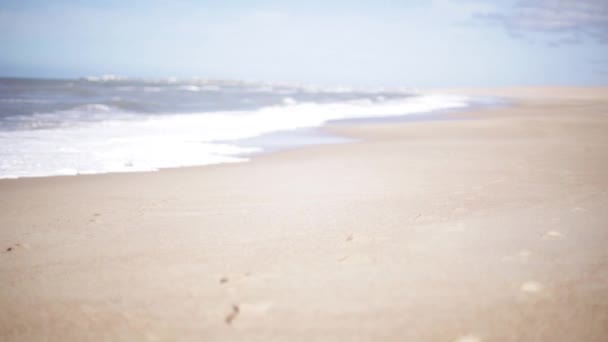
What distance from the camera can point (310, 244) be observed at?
9.50ft

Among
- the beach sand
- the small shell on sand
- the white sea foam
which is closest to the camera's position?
the beach sand

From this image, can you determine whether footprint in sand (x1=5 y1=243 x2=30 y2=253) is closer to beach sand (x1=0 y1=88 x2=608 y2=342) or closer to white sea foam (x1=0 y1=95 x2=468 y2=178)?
beach sand (x1=0 y1=88 x2=608 y2=342)

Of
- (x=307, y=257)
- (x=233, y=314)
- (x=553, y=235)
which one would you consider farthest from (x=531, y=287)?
(x=233, y=314)

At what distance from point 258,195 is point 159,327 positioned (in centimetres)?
241

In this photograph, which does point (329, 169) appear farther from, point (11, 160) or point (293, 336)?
point (11, 160)

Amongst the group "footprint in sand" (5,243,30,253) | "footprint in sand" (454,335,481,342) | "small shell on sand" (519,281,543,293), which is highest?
"footprint in sand" (5,243,30,253)

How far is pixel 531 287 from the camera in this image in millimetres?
2230

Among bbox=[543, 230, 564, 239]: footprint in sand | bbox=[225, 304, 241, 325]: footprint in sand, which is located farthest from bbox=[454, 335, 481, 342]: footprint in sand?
bbox=[543, 230, 564, 239]: footprint in sand

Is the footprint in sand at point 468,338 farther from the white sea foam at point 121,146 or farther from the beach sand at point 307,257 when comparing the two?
the white sea foam at point 121,146

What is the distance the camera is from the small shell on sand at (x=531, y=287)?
2201 mm

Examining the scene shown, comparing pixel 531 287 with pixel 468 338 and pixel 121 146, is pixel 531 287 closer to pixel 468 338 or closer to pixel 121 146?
pixel 468 338

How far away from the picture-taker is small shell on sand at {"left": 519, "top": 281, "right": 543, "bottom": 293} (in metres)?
2.20

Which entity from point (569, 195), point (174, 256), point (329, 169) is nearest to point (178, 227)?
point (174, 256)

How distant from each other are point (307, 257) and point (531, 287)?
1390 mm
